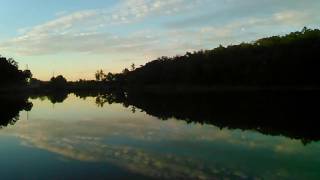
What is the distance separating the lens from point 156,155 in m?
15.6

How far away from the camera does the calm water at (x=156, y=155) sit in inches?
498

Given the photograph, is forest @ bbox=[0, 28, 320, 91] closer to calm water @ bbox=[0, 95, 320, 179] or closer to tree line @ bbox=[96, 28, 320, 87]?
tree line @ bbox=[96, 28, 320, 87]

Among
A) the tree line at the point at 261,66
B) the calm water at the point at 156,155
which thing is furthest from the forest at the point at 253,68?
the calm water at the point at 156,155

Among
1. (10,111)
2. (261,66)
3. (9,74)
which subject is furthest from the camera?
(9,74)

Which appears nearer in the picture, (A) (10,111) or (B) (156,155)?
(B) (156,155)

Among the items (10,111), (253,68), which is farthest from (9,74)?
(10,111)

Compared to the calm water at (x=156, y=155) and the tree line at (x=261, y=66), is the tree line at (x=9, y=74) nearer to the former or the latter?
the tree line at (x=261, y=66)

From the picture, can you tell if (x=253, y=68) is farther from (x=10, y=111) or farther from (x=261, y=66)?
(x=10, y=111)

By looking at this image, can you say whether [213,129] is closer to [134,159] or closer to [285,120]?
[285,120]

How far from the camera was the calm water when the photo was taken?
41.5 ft

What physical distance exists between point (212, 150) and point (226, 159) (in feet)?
7.10

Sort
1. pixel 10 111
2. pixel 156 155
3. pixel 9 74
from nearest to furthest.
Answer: pixel 156 155 → pixel 10 111 → pixel 9 74

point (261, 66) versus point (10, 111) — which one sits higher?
point (261, 66)

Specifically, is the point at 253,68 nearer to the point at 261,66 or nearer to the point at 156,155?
the point at 261,66
